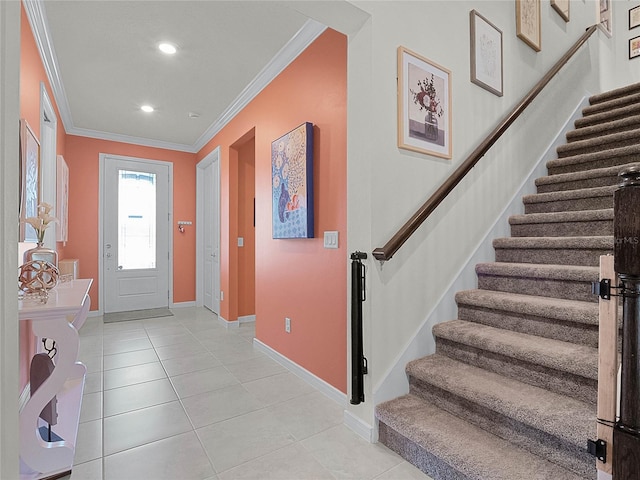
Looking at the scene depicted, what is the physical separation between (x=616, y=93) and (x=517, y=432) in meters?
3.79

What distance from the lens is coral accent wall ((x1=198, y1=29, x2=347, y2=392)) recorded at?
240 centimetres

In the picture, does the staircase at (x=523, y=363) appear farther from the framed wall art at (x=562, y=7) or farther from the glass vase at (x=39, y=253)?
the glass vase at (x=39, y=253)

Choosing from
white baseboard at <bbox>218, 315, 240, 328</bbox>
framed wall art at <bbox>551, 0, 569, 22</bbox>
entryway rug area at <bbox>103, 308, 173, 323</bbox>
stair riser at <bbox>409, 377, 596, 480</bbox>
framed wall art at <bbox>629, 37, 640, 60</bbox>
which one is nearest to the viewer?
stair riser at <bbox>409, 377, 596, 480</bbox>

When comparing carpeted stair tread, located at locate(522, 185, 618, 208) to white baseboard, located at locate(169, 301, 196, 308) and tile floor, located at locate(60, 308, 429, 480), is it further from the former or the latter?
white baseboard, located at locate(169, 301, 196, 308)

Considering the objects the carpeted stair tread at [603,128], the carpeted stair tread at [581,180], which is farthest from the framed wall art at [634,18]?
the carpeted stair tread at [581,180]

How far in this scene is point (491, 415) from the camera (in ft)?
5.21

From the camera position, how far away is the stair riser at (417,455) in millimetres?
1503

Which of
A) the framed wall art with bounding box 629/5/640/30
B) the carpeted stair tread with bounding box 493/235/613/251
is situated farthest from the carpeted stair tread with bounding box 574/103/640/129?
the framed wall art with bounding box 629/5/640/30

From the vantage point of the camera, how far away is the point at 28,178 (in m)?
2.35

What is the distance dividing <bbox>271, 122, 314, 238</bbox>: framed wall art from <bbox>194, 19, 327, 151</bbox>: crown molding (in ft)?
A: 2.22

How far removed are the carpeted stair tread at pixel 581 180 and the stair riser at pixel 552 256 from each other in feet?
2.37

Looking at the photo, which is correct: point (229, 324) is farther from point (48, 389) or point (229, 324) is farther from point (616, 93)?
point (616, 93)

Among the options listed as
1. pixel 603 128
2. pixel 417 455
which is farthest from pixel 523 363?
pixel 603 128

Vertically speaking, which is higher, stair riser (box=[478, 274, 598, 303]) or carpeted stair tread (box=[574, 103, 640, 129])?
carpeted stair tread (box=[574, 103, 640, 129])
